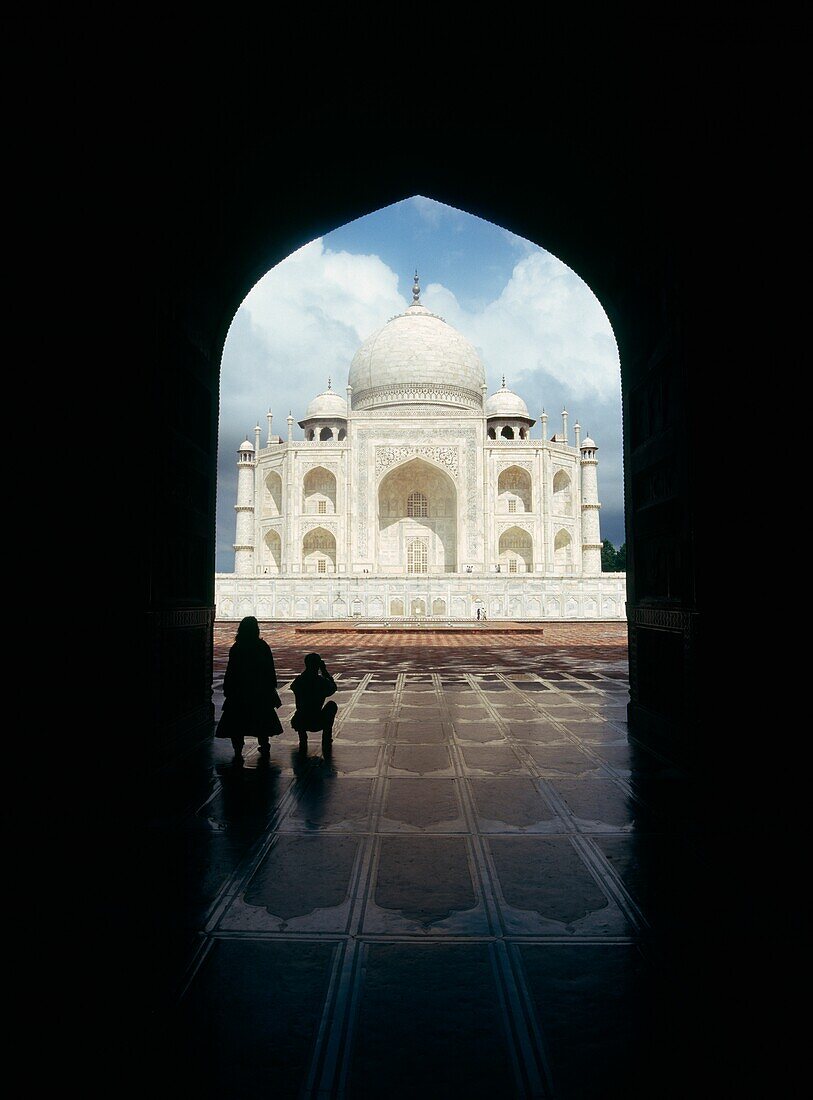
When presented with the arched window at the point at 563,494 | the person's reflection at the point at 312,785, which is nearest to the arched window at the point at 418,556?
the arched window at the point at 563,494

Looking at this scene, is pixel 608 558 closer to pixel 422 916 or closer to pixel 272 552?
pixel 272 552

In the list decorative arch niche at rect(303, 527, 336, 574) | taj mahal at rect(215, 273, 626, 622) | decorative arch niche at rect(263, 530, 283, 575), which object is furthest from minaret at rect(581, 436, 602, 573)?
decorative arch niche at rect(263, 530, 283, 575)

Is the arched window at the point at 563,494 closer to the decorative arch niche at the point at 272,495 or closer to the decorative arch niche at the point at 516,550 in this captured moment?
the decorative arch niche at the point at 516,550

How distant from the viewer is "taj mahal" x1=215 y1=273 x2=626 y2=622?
97.0 feet

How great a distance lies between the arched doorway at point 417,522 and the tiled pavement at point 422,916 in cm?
2728

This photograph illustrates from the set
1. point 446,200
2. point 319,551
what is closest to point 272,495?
point 319,551

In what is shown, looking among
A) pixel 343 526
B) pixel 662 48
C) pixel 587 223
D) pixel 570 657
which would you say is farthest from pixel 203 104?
pixel 343 526

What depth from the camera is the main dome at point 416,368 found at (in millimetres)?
32844

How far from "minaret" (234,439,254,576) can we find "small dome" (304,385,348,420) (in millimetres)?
3971

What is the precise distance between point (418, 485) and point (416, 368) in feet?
19.7

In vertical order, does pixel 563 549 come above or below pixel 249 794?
above

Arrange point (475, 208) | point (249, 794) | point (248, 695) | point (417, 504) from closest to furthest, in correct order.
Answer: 1. point (249, 794)
2. point (248, 695)
3. point (475, 208)
4. point (417, 504)

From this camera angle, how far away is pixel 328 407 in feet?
112

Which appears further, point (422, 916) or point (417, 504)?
point (417, 504)
